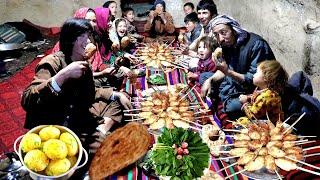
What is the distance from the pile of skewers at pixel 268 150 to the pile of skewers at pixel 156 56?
3.29 meters

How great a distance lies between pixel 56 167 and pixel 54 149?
18cm

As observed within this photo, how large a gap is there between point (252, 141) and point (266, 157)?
0.26 m

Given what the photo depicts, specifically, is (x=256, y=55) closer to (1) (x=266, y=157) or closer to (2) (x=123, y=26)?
(1) (x=266, y=157)

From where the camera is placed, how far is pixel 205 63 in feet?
19.5

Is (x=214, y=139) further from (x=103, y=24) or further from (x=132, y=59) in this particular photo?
(x=103, y=24)

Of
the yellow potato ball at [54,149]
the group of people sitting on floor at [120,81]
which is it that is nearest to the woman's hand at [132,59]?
the group of people sitting on floor at [120,81]

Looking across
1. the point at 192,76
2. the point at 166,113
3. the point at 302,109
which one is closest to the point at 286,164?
the point at 302,109

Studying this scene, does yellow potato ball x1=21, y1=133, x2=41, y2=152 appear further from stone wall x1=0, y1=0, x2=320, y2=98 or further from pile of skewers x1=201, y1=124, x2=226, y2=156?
stone wall x1=0, y1=0, x2=320, y2=98

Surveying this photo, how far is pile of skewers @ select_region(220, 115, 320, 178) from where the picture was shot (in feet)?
10.5

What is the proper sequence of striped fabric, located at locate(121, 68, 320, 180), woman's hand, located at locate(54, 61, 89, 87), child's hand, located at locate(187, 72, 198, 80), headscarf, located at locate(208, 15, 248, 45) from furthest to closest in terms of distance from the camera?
child's hand, located at locate(187, 72, 198, 80) < headscarf, located at locate(208, 15, 248, 45) < woman's hand, located at locate(54, 61, 89, 87) < striped fabric, located at locate(121, 68, 320, 180)

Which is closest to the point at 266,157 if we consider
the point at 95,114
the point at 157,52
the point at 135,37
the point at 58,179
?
the point at 58,179

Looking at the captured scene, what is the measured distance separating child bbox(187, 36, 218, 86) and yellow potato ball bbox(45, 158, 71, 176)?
10.7 ft

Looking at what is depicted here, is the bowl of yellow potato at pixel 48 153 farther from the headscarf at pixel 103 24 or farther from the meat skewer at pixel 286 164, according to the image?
the headscarf at pixel 103 24

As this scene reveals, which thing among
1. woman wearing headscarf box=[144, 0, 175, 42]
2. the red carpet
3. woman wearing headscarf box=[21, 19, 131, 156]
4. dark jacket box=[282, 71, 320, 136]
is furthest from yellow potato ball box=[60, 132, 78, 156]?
woman wearing headscarf box=[144, 0, 175, 42]
